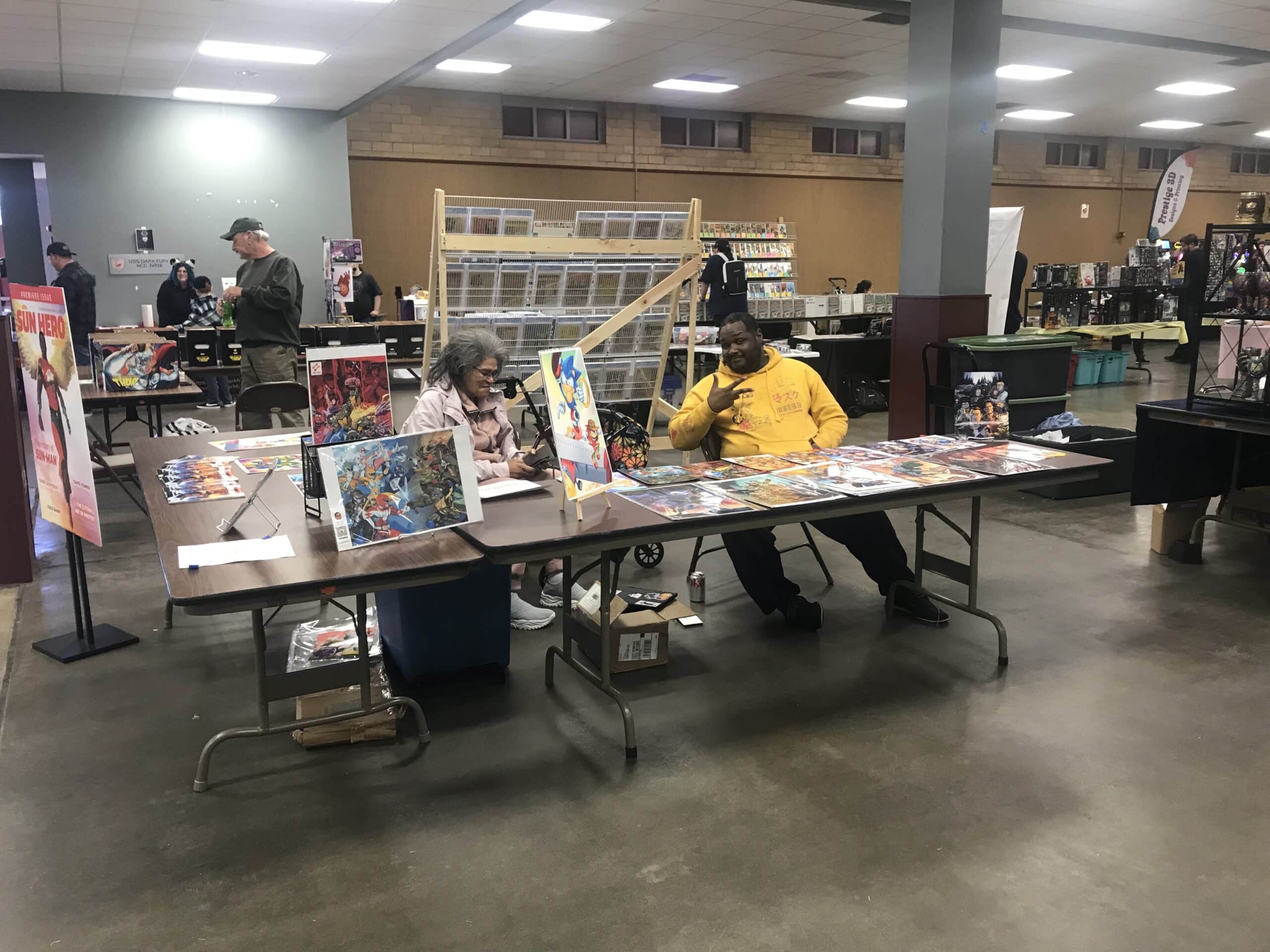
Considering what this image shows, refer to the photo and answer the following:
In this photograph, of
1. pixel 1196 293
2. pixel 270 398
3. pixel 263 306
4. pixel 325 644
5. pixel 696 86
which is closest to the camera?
pixel 325 644

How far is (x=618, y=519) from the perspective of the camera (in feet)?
9.53

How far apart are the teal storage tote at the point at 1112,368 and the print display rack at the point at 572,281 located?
24.3 ft

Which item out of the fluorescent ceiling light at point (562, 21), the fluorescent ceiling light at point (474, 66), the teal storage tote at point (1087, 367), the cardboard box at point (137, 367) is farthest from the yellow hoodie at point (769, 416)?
the teal storage tote at point (1087, 367)

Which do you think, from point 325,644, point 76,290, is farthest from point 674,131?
point 325,644

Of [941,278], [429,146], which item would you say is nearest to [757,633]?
[941,278]

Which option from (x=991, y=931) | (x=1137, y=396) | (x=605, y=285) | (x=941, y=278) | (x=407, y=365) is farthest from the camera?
(x=407, y=365)

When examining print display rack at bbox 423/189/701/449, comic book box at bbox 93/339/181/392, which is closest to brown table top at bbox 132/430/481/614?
print display rack at bbox 423/189/701/449

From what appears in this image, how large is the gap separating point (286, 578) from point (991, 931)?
1.77m

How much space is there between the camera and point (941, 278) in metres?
6.68

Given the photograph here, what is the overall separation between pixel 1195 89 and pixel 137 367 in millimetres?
12647

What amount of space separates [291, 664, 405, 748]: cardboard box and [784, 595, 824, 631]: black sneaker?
161cm

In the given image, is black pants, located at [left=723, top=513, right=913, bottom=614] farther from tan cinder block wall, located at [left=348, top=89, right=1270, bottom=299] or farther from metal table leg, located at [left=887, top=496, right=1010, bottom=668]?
tan cinder block wall, located at [left=348, top=89, right=1270, bottom=299]

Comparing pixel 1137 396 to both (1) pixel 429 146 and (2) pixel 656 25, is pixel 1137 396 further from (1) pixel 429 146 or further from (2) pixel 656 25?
(1) pixel 429 146

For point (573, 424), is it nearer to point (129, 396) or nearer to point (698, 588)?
point (698, 588)
